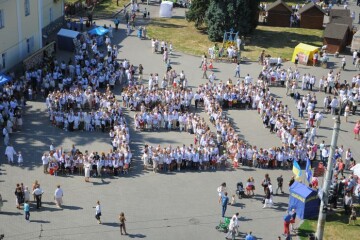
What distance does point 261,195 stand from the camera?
1164 inches

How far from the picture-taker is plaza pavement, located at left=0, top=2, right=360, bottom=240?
2612 cm

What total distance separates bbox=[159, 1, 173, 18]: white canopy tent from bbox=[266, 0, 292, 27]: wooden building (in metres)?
10.3

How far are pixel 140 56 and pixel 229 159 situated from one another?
18.5 m

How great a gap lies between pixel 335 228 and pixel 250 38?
100.0ft

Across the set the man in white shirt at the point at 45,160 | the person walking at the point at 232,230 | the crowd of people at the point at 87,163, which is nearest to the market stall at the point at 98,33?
the crowd of people at the point at 87,163

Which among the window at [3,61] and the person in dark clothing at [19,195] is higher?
the window at [3,61]

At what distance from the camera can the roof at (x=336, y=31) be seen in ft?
170

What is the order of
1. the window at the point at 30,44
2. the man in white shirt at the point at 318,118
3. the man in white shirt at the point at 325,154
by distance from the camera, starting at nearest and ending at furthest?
the man in white shirt at the point at 325,154 < the man in white shirt at the point at 318,118 < the window at the point at 30,44

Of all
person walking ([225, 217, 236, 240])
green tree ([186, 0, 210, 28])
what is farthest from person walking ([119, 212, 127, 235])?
green tree ([186, 0, 210, 28])

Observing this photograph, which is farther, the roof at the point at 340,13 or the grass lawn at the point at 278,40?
the roof at the point at 340,13

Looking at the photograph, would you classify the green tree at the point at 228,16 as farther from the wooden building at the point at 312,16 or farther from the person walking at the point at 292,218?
the person walking at the point at 292,218

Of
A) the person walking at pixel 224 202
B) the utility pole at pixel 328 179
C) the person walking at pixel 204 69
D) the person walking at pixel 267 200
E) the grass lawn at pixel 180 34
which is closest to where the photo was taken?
the utility pole at pixel 328 179

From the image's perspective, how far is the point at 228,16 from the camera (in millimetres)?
51812

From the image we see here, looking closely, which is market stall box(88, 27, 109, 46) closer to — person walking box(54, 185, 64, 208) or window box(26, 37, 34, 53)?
window box(26, 37, 34, 53)
